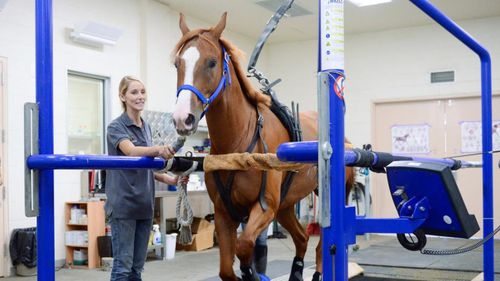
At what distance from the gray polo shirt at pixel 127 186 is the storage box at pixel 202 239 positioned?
4.43 m

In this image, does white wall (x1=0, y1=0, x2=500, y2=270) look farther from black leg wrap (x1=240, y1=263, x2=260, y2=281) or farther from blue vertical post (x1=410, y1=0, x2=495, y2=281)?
blue vertical post (x1=410, y1=0, x2=495, y2=281)

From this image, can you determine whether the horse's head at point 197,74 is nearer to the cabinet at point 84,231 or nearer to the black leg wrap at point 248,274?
the black leg wrap at point 248,274

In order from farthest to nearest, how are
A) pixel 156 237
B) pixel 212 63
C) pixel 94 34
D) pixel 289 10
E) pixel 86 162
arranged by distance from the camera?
pixel 289 10
pixel 156 237
pixel 94 34
pixel 212 63
pixel 86 162

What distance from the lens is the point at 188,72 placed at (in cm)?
223

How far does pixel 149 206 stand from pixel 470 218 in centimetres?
172

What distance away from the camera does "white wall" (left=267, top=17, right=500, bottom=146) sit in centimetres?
840

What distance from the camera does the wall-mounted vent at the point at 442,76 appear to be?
28.1ft

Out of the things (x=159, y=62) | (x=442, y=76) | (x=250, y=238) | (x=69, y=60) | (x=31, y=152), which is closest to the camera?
(x=31, y=152)

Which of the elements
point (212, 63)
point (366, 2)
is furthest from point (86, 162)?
point (366, 2)

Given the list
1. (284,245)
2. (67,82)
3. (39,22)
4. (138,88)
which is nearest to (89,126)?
(67,82)

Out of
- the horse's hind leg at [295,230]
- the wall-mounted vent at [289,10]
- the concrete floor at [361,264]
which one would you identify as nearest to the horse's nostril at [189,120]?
the horse's hind leg at [295,230]

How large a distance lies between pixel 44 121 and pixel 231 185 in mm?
1146

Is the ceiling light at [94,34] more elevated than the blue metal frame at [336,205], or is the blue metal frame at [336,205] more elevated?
the ceiling light at [94,34]

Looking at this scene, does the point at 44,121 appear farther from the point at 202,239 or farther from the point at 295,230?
the point at 202,239
